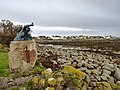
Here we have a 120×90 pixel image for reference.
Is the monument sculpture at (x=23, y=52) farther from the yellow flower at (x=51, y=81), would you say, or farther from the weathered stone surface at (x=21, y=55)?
the yellow flower at (x=51, y=81)

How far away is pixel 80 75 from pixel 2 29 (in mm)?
43634

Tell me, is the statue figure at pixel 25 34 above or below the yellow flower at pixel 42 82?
above

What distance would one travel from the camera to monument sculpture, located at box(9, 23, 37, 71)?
1582 centimetres

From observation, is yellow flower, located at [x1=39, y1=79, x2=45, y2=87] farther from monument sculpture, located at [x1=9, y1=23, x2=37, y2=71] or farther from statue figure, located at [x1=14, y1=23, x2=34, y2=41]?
statue figure, located at [x1=14, y1=23, x2=34, y2=41]

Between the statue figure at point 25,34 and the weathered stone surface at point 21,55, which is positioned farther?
the statue figure at point 25,34

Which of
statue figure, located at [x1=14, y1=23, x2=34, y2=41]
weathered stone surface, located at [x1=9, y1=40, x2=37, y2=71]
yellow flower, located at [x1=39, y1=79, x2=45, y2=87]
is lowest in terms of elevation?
yellow flower, located at [x1=39, y1=79, x2=45, y2=87]

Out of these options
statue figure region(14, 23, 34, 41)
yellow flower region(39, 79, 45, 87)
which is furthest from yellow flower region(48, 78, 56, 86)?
statue figure region(14, 23, 34, 41)

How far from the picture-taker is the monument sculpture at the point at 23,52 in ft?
51.9

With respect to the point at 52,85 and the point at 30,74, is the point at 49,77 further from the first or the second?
the point at 30,74

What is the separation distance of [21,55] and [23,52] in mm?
228

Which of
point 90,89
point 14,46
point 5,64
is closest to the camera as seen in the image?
point 90,89

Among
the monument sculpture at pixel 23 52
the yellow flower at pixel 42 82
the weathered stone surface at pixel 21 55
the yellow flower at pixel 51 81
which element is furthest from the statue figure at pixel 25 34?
the yellow flower at pixel 51 81

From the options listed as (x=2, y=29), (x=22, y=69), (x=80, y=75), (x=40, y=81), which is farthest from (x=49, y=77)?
(x=2, y=29)

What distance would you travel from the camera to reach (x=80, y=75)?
13.7 metres
